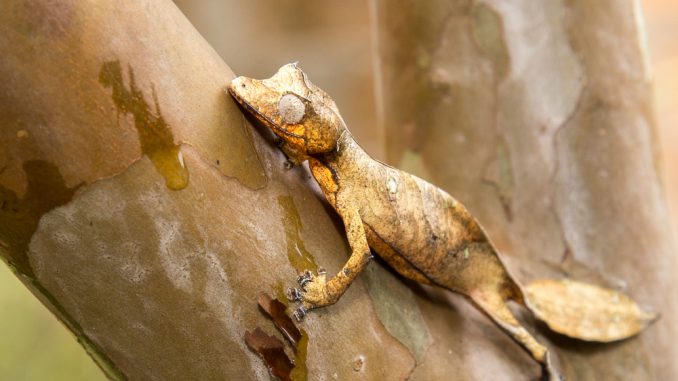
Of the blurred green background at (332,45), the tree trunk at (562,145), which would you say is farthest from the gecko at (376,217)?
the blurred green background at (332,45)

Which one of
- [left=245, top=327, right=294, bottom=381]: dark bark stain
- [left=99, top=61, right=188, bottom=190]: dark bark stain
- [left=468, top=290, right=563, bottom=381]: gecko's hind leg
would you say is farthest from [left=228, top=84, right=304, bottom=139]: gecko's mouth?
[left=468, top=290, right=563, bottom=381]: gecko's hind leg

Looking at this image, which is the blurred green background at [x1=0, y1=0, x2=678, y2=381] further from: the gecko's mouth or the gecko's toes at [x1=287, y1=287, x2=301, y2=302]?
the gecko's toes at [x1=287, y1=287, x2=301, y2=302]

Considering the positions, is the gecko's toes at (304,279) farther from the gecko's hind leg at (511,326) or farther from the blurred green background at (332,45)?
the blurred green background at (332,45)

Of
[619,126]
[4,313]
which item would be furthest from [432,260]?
[4,313]

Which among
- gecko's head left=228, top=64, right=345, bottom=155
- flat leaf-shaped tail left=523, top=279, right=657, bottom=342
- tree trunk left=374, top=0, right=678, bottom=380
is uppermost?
gecko's head left=228, top=64, right=345, bottom=155

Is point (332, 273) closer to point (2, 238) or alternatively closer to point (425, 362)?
point (425, 362)

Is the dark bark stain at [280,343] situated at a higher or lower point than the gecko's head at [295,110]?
lower
